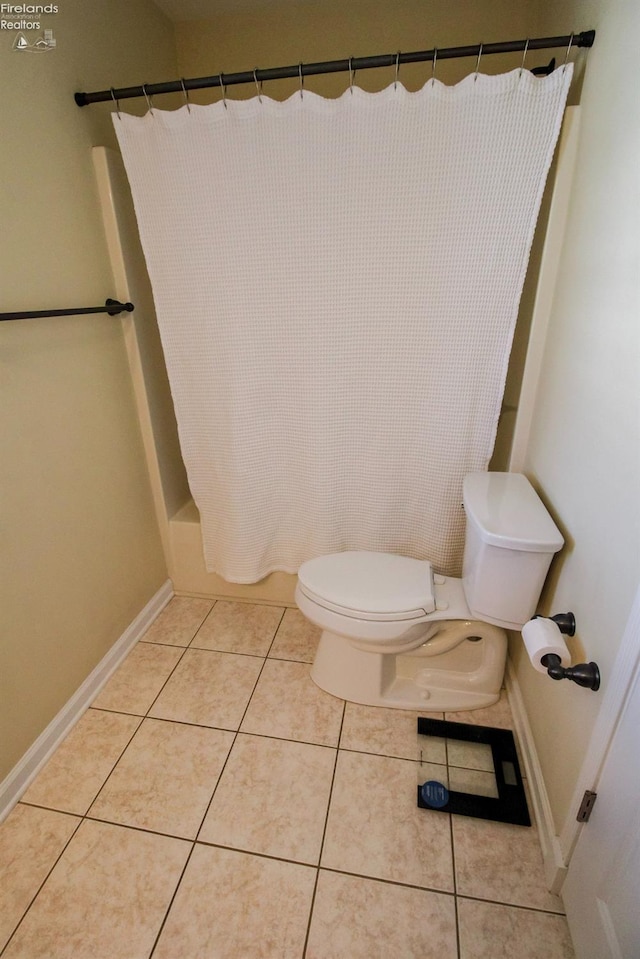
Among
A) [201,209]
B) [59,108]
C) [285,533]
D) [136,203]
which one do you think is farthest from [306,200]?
[285,533]

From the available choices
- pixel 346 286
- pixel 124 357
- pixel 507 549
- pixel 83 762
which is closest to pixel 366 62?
pixel 346 286

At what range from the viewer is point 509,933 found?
3.15 ft

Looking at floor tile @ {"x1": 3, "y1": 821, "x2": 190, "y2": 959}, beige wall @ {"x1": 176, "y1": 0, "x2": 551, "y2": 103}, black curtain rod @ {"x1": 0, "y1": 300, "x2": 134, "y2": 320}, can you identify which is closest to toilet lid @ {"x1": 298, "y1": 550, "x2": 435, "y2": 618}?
floor tile @ {"x1": 3, "y1": 821, "x2": 190, "y2": 959}

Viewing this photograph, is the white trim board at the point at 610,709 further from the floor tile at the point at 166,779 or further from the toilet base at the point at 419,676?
the floor tile at the point at 166,779

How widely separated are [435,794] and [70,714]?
1169mm

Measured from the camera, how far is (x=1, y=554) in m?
1.18

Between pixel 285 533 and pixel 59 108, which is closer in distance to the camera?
pixel 59 108

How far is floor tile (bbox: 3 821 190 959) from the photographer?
96 cm

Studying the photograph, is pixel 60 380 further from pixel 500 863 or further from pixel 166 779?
pixel 500 863

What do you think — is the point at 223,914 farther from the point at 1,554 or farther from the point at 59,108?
the point at 59,108

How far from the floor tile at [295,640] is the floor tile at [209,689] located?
0.31 feet

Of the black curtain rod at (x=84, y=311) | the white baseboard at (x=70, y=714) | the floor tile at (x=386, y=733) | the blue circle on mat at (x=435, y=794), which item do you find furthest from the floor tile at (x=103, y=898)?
the black curtain rod at (x=84, y=311)

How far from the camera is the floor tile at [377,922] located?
0.94m

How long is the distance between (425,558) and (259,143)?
1.45 meters
